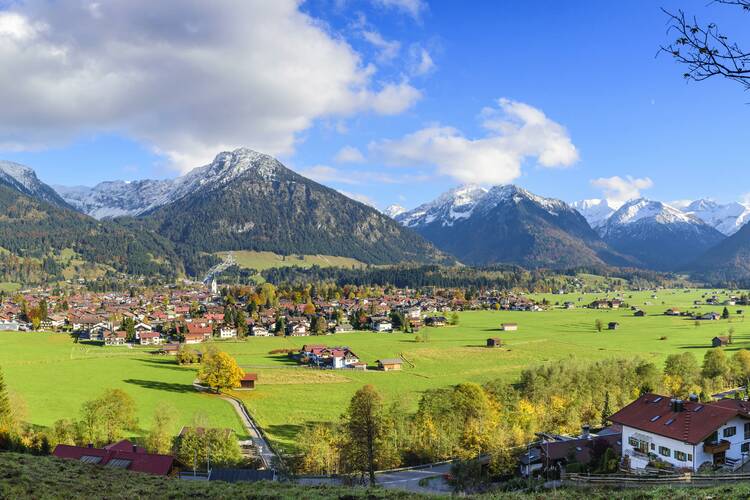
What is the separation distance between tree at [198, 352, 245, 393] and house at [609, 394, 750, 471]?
1675 inches

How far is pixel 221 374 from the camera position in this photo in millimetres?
63938

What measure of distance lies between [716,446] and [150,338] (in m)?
101

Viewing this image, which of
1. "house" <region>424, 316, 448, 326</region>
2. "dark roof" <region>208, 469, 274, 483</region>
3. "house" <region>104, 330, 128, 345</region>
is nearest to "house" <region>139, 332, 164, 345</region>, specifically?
"house" <region>104, 330, 128, 345</region>

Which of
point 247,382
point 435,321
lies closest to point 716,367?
point 247,382

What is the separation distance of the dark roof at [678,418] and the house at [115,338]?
9593cm

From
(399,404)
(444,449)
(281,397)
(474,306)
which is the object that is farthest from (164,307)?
(444,449)

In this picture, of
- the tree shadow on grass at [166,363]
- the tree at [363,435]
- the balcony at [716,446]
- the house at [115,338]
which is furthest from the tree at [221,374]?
the house at [115,338]

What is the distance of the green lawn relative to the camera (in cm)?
5250

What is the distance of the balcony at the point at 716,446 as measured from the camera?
32625mm

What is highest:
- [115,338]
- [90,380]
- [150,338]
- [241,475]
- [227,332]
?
[227,332]

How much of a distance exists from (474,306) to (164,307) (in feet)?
319

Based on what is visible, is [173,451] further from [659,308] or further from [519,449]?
[659,308]

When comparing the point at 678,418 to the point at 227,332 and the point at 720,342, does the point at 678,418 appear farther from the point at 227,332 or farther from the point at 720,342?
the point at 227,332

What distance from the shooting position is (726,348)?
91125 millimetres
